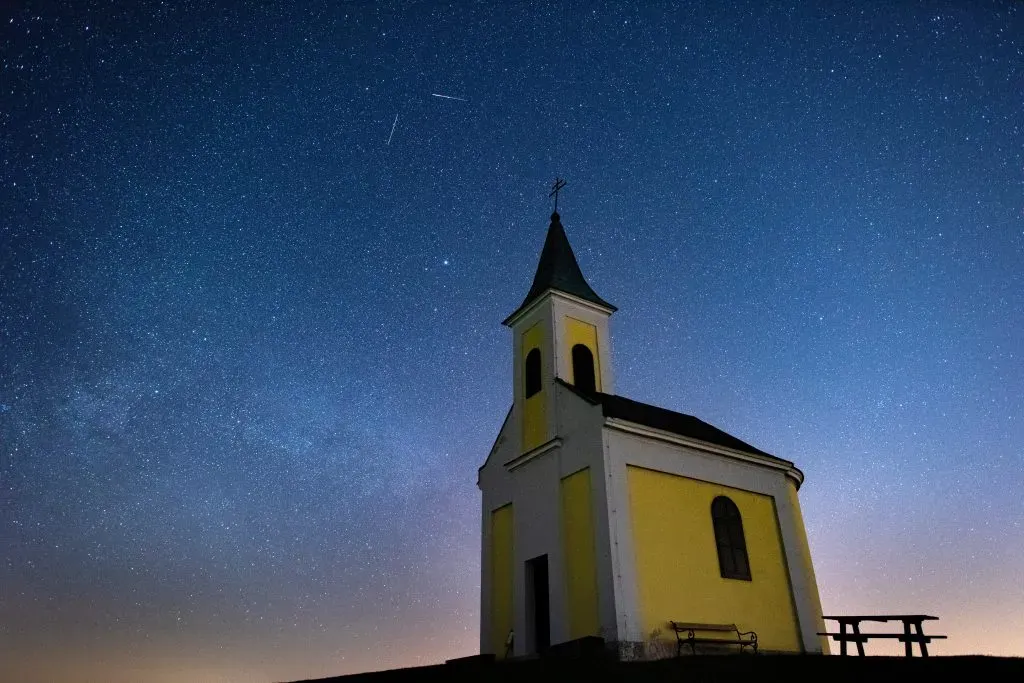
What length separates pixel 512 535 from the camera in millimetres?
18219

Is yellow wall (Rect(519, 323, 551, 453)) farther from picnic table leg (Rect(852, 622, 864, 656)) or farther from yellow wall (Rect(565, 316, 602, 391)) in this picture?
picnic table leg (Rect(852, 622, 864, 656))

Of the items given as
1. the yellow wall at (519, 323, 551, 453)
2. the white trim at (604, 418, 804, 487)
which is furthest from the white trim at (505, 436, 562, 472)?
the white trim at (604, 418, 804, 487)

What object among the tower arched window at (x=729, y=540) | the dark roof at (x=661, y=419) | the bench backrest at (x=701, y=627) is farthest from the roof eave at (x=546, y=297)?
the bench backrest at (x=701, y=627)

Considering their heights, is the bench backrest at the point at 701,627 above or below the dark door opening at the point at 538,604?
below

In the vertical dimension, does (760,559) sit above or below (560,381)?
below

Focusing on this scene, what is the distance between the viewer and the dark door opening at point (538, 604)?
16781mm

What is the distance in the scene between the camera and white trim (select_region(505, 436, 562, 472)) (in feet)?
57.6

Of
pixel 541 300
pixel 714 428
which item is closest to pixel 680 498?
pixel 714 428

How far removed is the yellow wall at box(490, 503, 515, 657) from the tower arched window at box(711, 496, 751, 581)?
5215 mm

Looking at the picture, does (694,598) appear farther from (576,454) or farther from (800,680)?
(800,680)

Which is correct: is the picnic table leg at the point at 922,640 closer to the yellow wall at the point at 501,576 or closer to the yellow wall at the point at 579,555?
the yellow wall at the point at 579,555

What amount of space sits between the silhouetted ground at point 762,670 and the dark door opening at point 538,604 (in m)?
3.45

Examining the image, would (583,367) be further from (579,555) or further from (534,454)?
(579,555)

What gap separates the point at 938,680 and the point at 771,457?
400 inches
